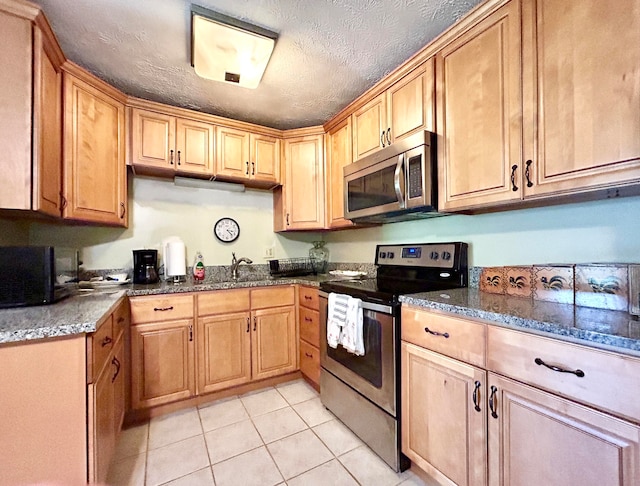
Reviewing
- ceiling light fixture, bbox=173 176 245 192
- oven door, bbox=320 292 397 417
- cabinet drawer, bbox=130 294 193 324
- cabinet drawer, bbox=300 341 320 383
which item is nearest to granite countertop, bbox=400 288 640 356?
oven door, bbox=320 292 397 417

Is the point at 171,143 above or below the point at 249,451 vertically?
above

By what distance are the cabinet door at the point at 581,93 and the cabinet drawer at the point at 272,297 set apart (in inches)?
71.7

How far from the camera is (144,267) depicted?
231 centimetres

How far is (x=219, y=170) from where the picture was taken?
8.14 feet

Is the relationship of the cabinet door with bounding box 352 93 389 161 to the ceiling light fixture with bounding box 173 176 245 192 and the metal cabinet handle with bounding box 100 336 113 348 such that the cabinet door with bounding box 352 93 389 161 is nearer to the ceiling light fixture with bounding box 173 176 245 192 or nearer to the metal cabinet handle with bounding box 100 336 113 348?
the ceiling light fixture with bounding box 173 176 245 192

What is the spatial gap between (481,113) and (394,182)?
564 mm

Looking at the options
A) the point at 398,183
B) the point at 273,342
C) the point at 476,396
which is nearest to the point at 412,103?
the point at 398,183

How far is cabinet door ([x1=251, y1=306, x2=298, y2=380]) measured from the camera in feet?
7.74

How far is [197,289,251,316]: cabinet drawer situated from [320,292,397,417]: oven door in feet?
2.87

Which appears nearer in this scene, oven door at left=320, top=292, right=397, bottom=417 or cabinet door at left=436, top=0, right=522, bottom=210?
cabinet door at left=436, top=0, right=522, bottom=210

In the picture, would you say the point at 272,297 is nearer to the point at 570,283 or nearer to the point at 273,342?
Answer: the point at 273,342

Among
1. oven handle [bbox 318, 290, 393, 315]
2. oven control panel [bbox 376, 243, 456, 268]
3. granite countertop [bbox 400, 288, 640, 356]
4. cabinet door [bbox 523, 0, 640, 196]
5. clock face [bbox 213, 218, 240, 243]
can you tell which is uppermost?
cabinet door [bbox 523, 0, 640, 196]

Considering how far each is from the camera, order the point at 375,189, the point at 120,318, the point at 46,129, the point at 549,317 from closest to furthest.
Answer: the point at 549,317 < the point at 46,129 < the point at 120,318 < the point at 375,189

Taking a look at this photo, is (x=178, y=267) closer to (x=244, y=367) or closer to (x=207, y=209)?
(x=207, y=209)
